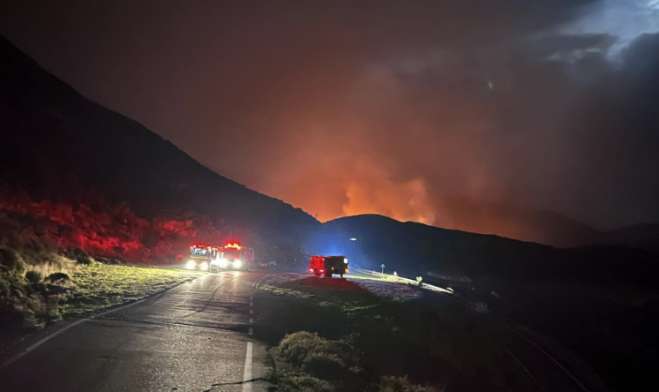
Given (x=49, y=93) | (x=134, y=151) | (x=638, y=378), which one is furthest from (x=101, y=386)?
(x=49, y=93)

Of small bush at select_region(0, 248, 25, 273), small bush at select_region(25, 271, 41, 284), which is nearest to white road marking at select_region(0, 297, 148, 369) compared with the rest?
small bush at select_region(25, 271, 41, 284)

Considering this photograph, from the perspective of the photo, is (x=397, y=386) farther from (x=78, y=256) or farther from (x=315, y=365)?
(x=78, y=256)

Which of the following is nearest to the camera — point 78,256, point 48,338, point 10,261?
point 48,338

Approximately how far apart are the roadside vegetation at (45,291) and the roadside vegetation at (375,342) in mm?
6223

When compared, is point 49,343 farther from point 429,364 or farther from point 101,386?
point 429,364

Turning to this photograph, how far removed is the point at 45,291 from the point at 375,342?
13.5m

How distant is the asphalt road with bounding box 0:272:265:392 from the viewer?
28.1 ft

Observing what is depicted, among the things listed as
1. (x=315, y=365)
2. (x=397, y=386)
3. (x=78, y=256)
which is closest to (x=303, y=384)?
(x=315, y=365)

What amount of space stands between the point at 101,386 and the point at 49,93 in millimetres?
154075

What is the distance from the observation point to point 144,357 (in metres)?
10.7

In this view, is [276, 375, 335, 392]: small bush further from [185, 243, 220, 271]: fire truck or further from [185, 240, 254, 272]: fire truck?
[185, 243, 220, 271]: fire truck

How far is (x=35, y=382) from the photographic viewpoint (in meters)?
8.19

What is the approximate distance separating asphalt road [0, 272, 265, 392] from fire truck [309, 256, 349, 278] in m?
28.8

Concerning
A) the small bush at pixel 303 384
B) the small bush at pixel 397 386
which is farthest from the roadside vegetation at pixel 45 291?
the small bush at pixel 397 386
